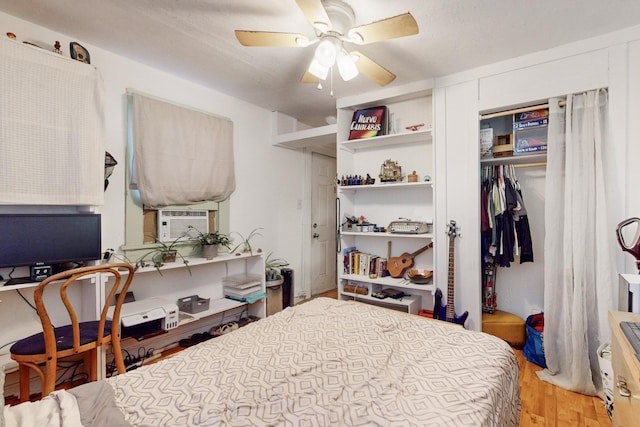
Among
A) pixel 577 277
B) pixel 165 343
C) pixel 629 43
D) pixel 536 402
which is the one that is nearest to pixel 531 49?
pixel 629 43

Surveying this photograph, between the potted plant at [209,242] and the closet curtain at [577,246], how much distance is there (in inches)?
106

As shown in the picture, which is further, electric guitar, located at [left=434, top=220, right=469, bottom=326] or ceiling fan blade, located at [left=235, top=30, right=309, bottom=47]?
electric guitar, located at [left=434, top=220, right=469, bottom=326]

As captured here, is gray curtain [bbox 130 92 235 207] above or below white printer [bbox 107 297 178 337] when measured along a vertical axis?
above

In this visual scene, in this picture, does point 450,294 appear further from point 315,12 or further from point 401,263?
point 315,12

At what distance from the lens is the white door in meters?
4.39

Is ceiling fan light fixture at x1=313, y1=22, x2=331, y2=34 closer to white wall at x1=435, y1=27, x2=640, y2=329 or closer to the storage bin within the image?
white wall at x1=435, y1=27, x2=640, y2=329

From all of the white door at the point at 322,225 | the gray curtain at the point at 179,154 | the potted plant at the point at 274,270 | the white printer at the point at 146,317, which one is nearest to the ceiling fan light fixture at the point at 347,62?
the gray curtain at the point at 179,154

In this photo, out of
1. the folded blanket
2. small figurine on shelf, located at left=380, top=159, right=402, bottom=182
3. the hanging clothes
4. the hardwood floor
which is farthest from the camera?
small figurine on shelf, located at left=380, top=159, right=402, bottom=182

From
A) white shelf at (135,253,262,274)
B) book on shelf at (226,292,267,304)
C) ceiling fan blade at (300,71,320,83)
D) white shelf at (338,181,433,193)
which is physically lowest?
book on shelf at (226,292,267,304)

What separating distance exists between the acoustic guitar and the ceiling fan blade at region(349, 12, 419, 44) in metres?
1.99

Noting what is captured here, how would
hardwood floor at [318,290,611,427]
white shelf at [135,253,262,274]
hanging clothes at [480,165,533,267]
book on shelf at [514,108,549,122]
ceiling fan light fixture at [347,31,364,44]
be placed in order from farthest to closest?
hanging clothes at [480,165,533,267] < book on shelf at [514,108,549,122] < white shelf at [135,253,262,274] < hardwood floor at [318,290,611,427] < ceiling fan light fixture at [347,31,364,44]

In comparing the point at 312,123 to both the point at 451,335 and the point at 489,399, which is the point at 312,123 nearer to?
the point at 451,335

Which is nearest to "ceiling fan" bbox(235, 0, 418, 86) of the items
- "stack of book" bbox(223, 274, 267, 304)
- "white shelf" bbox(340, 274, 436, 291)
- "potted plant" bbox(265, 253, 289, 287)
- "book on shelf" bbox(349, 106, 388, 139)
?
"book on shelf" bbox(349, 106, 388, 139)

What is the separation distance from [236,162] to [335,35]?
1.90 meters
